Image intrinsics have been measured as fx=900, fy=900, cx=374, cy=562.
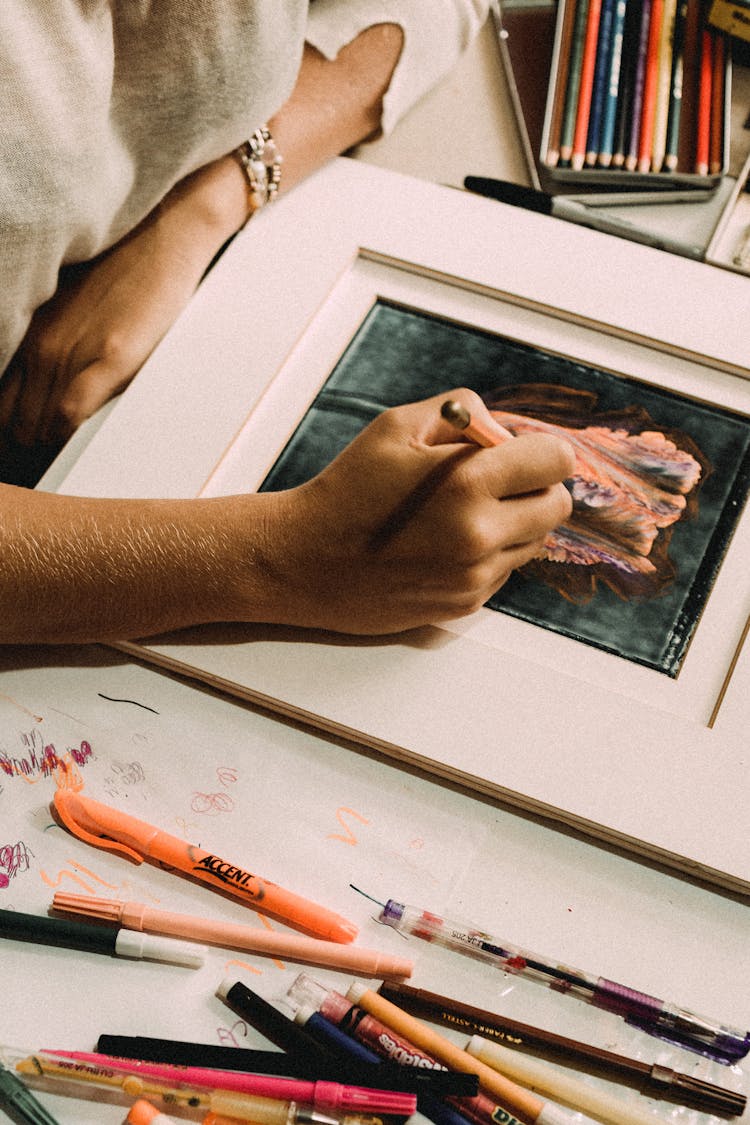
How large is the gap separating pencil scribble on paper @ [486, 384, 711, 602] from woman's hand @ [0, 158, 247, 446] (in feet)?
0.94

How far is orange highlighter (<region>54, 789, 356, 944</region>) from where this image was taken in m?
0.53

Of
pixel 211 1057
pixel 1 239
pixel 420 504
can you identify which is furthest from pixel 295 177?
pixel 211 1057

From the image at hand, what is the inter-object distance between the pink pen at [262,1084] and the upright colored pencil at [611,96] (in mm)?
752

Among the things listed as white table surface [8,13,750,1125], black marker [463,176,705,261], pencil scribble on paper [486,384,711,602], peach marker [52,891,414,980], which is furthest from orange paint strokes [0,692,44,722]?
black marker [463,176,705,261]

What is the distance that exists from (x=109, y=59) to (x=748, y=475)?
550 millimetres

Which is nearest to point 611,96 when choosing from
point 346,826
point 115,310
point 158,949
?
point 115,310

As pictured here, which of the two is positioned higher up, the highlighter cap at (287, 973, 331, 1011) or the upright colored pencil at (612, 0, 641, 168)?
the upright colored pencil at (612, 0, 641, 168)

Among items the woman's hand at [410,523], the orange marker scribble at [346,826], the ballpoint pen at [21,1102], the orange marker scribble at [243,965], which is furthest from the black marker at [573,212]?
the ballpoint pen at [21,1102]

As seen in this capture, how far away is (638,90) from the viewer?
2.72ft

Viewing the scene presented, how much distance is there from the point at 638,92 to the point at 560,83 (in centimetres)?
7

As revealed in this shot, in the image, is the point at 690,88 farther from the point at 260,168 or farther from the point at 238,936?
the point at 238,936

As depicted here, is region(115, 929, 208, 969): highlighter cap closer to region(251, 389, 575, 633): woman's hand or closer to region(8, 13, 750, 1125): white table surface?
region(8, 13, 750, 1125): white table surface

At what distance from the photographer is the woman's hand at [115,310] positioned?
2.35 feet

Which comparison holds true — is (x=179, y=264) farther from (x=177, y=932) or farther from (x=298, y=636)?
(x=177, y=932)
